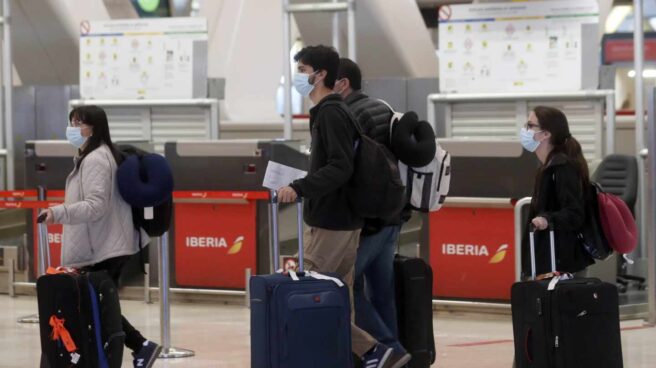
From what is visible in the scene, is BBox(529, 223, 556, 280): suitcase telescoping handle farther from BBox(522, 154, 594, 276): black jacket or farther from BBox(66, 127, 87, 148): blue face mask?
BBox(66, 127, 87, 148): blue face mask

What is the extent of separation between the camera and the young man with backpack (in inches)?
221

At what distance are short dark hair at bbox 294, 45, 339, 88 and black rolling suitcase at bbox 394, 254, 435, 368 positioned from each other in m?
1.04

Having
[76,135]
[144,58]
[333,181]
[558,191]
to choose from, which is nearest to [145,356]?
[76,135]

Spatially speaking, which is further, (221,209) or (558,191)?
(221,209)

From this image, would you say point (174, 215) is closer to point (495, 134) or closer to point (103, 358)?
point (495, 134)

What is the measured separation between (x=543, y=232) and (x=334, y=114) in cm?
110

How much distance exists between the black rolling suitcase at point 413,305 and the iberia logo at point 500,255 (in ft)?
9.54

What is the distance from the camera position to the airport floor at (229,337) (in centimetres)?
744

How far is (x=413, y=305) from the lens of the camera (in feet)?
20.8

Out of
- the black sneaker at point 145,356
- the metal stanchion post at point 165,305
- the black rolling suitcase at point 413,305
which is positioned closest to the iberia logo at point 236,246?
the metal stanchion post at point 165,305

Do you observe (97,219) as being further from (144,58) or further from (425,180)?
(144,58)

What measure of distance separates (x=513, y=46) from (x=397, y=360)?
198 inches

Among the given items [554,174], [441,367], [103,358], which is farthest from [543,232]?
[103,358]

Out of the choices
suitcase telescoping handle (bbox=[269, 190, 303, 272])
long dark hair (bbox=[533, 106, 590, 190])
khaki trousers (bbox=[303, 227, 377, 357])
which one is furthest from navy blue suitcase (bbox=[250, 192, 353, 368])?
long dark hair (bbox=[533, 106, 590, 190])
